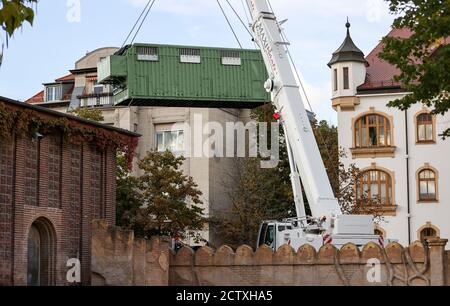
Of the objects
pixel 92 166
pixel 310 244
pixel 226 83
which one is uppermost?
pixel 226 83

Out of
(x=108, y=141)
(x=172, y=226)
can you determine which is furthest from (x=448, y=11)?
(x=172, y=226)

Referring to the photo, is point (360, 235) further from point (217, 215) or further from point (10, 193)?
point (217, 215)

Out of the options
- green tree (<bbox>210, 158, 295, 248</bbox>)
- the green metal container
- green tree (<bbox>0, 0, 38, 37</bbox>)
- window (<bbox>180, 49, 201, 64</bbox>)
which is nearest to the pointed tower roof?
green tree (<bbox>210, 158, 295, 248</bbox>)

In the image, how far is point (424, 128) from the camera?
179 ft

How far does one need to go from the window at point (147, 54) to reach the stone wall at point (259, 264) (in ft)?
29.0

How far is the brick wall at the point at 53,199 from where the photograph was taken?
94.1 ft

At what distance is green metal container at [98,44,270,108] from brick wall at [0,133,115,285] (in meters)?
3.51

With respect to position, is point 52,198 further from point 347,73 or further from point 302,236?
point 347,73

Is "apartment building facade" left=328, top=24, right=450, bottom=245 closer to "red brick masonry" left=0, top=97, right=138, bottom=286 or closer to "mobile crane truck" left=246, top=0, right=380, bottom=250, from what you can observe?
"mobile crane truck" left=246, top=0, right=380, bottom=250

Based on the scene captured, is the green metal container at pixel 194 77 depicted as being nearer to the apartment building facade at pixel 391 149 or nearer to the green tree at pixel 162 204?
the green tree at pixel 162 204

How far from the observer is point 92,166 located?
33.5m

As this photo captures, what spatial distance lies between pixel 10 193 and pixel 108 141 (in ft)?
19.1

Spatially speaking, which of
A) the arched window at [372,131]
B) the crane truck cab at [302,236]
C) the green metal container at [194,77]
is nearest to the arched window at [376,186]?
the arched window at [372,131]

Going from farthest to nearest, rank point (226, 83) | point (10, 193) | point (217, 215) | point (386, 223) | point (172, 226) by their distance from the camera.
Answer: point (217, 215) → point (386, 223) → point (172, 226) → point (226, 83) → point (10, 193)
